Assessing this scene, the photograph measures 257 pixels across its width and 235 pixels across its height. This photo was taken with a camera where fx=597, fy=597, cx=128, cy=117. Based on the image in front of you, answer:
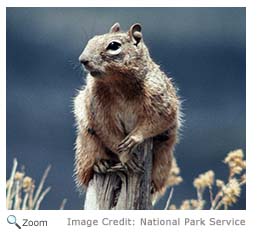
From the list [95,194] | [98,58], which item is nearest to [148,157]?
[95,194]

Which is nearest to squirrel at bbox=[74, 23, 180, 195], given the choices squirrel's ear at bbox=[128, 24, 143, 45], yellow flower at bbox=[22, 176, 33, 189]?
squirrel's ear at bbox=[128, 24, 143, 45]

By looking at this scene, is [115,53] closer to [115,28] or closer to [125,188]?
[115,28]
